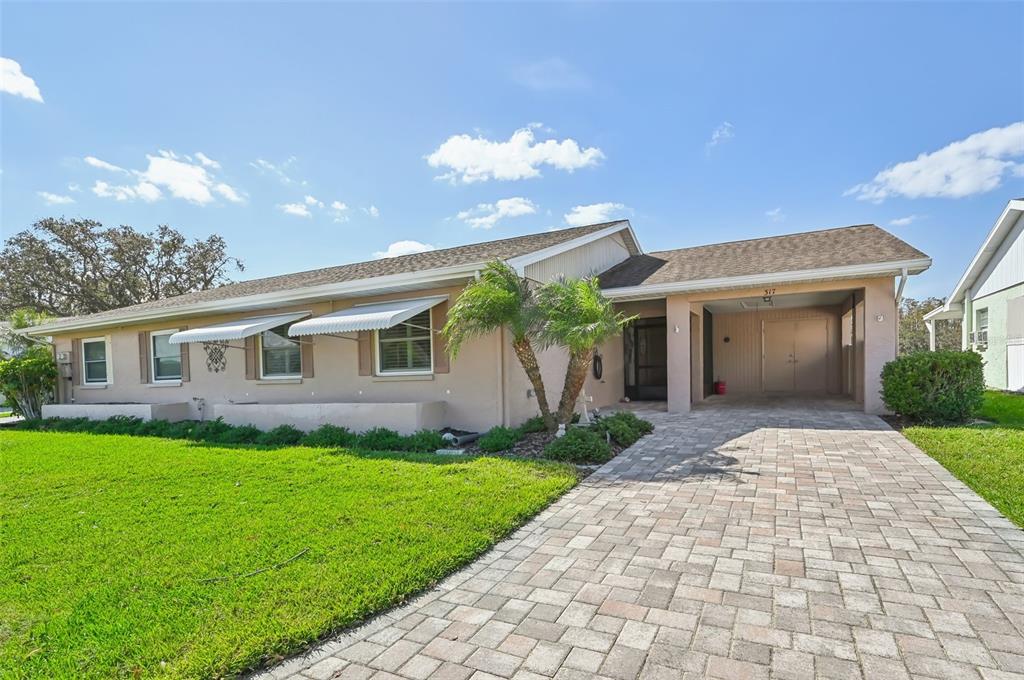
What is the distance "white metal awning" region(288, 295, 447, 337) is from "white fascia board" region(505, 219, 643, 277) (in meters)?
2.06

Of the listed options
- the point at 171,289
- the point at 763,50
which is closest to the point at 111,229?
the point at 171,289

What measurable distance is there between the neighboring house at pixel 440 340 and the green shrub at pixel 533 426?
495 millimetres

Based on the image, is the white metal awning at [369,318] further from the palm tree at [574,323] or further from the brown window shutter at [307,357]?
the palm tree at [574,323]

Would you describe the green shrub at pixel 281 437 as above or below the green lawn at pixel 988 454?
below

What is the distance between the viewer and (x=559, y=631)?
3.37m

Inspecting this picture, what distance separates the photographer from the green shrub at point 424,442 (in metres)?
9.84

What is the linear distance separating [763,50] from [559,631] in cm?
1454

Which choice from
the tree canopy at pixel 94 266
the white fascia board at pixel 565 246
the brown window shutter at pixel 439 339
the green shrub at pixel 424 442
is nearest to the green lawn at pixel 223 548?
the green shrub at pixel 424 442

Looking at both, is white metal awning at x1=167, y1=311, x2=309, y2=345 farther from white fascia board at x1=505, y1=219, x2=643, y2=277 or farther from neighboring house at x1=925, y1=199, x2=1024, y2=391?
neighboring house at x1=925, y1=199, x2=1024, y2=391

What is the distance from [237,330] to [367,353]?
3.63 m

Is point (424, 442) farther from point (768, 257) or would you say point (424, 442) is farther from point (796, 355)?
point (796, 355)

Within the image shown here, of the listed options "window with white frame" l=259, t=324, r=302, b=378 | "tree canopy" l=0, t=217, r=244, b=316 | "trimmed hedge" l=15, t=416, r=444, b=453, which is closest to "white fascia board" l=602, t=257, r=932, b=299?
"trimmed hedge" l=15, t=416, r=444, b=453

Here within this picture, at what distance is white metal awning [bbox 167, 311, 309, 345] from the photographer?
Answer: 12970mm

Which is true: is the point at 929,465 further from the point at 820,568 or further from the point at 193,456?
the point at 193,456
